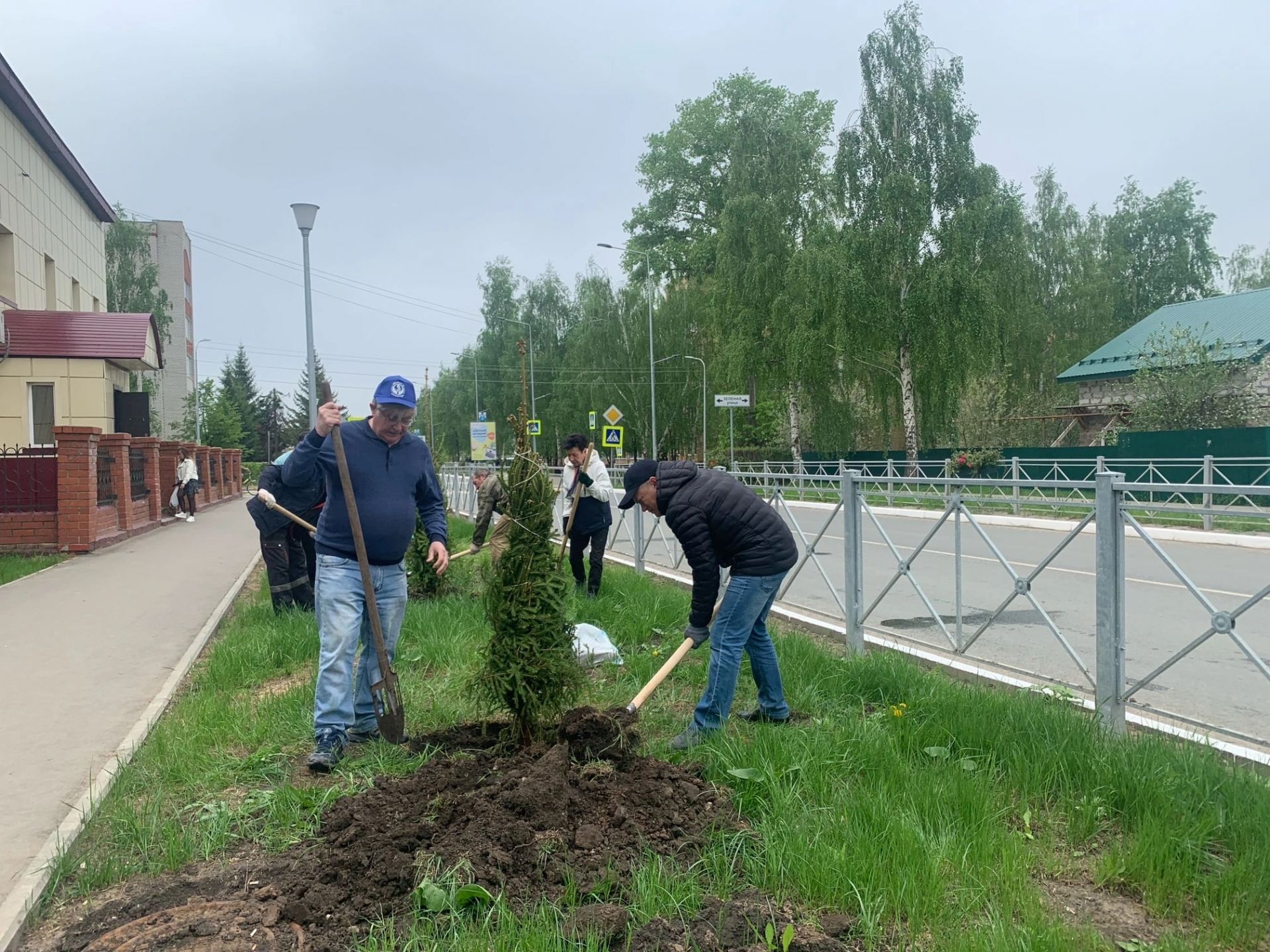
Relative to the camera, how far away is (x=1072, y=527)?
5297mm

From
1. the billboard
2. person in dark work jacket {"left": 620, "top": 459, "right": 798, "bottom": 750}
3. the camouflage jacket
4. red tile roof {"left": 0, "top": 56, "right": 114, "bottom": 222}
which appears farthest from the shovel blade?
the billboard

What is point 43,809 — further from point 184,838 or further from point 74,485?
point 74,485

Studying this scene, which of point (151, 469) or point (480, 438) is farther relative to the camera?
point (480, 438)

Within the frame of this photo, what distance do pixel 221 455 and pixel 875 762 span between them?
33.2 metres

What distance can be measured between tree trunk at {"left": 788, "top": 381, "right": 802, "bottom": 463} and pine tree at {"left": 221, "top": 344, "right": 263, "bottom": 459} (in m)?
49.5

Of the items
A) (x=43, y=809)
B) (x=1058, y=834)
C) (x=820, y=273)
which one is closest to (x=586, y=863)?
(x=1058, y=834)

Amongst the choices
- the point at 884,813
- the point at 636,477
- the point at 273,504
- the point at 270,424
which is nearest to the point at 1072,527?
the point at 636,477

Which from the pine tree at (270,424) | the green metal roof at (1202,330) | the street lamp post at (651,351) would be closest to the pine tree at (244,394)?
the pine tree at (270,424)

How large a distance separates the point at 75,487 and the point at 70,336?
786 cm

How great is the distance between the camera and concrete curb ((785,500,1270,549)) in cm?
602

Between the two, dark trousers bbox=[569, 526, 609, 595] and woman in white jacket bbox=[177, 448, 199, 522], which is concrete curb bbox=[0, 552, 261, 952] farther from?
woman in white jacket bbox=[177, 448, 199, 522]

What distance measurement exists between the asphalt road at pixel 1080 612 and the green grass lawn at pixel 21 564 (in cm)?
970

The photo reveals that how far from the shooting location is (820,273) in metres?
26.3

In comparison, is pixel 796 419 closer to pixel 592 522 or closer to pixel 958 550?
pixel 592 522
